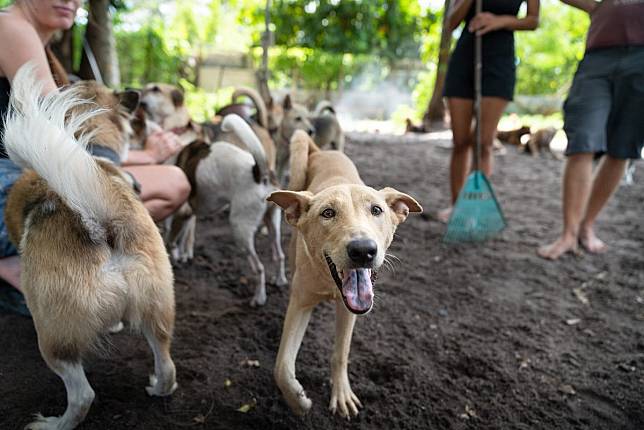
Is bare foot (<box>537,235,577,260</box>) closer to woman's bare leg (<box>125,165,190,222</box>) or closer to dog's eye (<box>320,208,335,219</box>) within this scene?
dog's eye (<box>320,208,335,219</box>)

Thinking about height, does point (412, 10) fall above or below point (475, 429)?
above

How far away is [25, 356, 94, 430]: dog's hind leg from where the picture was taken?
1610 mm

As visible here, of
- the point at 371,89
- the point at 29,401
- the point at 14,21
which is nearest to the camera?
the point at 29,401

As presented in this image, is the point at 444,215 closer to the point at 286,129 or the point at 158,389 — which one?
the point at 286,129

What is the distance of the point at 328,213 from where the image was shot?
175cm

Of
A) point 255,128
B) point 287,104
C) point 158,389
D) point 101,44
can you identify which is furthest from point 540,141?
point 158,389

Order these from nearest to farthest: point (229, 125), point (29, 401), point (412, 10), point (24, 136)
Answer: point (24, 136) → point (29, 401) → point (229, 125) → point (412, 10)

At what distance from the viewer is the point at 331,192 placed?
183 centimetres

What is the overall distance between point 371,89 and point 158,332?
597 inches

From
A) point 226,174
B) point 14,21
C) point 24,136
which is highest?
point 14,21

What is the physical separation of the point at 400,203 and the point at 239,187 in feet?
4.71

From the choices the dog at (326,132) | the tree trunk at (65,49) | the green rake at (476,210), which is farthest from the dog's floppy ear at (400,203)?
the tree trunk at (65,49)

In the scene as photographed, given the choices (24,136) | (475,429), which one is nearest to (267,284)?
(475,429)

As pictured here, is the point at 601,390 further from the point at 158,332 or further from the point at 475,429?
the point at 158,332
